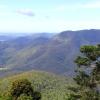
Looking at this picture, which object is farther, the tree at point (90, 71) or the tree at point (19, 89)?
the tree at point (19, 89)

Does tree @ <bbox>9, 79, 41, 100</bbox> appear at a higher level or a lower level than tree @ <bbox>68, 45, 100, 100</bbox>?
lower

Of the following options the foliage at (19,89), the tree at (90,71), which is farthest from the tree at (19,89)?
the tree at (90,71)

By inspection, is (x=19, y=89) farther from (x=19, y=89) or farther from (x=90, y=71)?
(x=90, y=71)

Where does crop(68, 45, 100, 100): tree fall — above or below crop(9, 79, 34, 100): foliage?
above

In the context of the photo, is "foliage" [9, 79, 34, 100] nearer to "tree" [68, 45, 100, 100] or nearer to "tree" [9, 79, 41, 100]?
"tree" [9, 79, 41, 100]

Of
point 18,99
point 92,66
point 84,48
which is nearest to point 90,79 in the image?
point 92,66

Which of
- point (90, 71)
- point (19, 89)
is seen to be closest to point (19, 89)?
point (19, 89)

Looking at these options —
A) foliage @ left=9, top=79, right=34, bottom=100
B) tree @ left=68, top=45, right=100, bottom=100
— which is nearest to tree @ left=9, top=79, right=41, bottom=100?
foliage @ left=9, top=79, right=34, bottom=100

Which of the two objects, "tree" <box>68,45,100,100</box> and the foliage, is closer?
"tree" <box>68,45,100,100</box>

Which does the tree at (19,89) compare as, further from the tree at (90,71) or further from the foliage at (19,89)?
the tree at (90,71)
